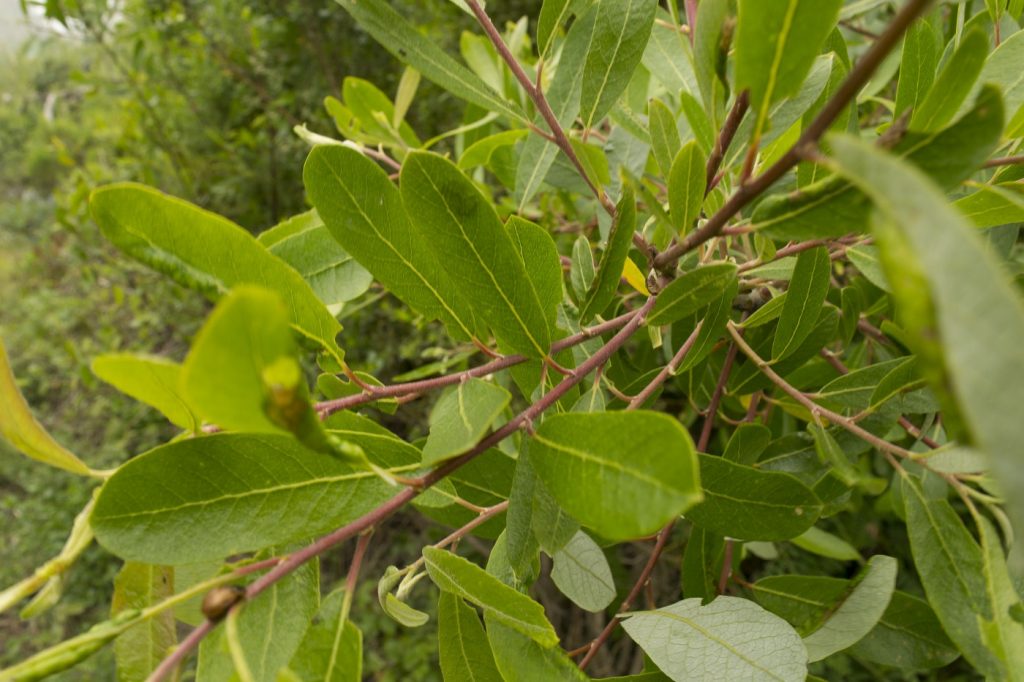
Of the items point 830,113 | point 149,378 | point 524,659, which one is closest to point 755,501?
point 524,659

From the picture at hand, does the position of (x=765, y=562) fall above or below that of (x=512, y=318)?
below

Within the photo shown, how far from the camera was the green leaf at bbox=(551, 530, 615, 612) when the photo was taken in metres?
0.63

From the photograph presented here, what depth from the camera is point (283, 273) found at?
41cm

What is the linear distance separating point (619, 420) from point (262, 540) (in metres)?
0.23

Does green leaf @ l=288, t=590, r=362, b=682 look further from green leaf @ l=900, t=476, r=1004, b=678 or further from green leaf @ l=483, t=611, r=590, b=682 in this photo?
green leaf @ l=900, t=476, r=1004, b=678

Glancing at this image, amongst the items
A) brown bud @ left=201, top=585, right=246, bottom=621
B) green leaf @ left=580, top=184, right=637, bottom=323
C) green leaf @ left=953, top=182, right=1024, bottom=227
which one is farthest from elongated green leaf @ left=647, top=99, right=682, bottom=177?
brown bud @ left=201, top=585, right=246, bottom=621

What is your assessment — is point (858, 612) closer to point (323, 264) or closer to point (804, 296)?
point (804, 296)

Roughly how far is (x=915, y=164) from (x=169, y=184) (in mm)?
3191

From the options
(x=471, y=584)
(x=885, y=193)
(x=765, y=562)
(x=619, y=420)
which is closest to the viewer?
(x=885, y=193)

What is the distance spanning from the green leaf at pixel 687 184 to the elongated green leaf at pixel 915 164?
10 centimetres

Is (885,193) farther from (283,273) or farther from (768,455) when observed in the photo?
(768,455)

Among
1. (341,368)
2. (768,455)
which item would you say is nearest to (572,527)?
(341,368)

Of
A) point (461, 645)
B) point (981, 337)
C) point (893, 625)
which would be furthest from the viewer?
point (893, 625)

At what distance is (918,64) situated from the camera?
0.52 metres
